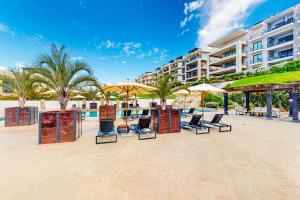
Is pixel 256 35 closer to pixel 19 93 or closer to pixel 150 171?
pixel 150 171

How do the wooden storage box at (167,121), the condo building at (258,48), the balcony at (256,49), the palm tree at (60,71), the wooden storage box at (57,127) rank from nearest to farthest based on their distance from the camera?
the wooden storage box at (57,127)
the palm tree at (60,71)
the wooden storage box at (167,121)
the condo building at (258,48)
the balcony at (256,49)

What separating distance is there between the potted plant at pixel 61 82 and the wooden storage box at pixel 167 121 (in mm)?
4125

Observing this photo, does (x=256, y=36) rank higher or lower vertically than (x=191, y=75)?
higher

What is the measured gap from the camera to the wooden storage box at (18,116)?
984 centimetres

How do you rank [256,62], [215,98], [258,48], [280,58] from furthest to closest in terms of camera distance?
[258,48] < [256,62] < [280,58] < [215,98]

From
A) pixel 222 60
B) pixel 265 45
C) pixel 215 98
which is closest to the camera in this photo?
pixel 215 98

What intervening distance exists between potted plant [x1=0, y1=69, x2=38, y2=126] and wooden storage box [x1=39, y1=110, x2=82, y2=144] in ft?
18.0

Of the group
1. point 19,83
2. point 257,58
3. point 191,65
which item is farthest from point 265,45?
point 19,83

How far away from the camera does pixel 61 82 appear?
7328 millimetres

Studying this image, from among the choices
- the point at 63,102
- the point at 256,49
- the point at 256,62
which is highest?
the point at 256,49

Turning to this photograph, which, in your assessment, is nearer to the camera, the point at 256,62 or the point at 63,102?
the point at 63,102

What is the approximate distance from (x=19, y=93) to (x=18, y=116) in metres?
1.74

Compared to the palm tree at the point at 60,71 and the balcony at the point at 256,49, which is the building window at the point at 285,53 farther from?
the palm tree at the point at 60,71

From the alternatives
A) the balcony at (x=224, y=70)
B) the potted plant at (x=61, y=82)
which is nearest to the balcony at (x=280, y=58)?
the balcony at (x=224, y=70)
